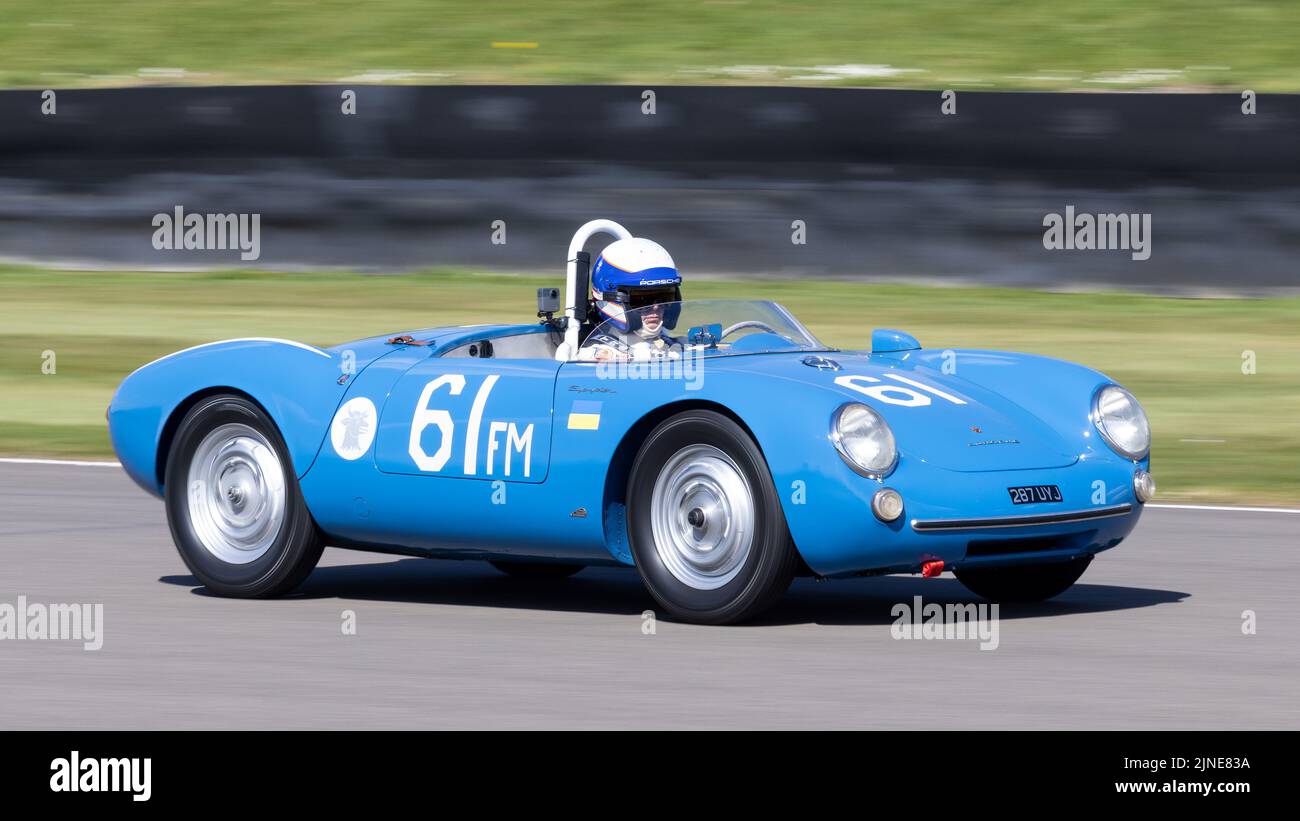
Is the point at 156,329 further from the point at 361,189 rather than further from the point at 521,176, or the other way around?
the point at 521,176

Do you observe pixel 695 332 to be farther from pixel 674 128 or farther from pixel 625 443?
pixel 674 128

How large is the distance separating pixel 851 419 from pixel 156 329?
11632 mm

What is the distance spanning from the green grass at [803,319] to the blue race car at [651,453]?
4.08 metres

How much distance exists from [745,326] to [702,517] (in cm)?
128

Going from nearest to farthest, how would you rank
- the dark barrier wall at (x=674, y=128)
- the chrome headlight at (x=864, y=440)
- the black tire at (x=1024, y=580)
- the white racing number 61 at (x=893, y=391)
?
the chrome headlight at (x=864, y=440)
the white racing number 61 at (x=893, y=391)
the black tire at (x=1024, y=580)
the dark barrier wall at (x=674, y=128)

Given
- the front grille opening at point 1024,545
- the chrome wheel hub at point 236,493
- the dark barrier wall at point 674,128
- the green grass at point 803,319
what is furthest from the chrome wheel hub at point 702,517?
the dark barrier wall at point 674,128

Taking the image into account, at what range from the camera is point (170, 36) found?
72.0 ft

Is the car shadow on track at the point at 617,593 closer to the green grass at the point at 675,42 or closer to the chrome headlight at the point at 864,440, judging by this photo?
the chrome headlight at the point at 864,440

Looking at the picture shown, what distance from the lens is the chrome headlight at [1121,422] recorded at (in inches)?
287

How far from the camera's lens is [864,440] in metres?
6.66

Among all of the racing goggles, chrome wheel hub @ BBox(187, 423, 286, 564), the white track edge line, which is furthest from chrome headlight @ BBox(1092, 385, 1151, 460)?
the white track edge line

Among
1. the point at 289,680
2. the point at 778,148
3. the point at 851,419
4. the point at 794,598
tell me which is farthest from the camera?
the point at 778,148

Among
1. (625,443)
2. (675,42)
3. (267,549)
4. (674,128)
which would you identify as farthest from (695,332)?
(675,42)

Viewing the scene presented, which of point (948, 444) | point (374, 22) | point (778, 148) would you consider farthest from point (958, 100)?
point (948, 444)
